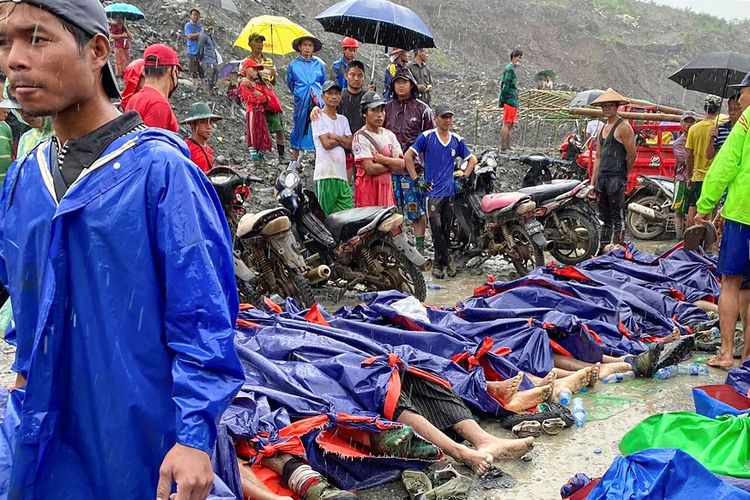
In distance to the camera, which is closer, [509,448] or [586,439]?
[509,448]

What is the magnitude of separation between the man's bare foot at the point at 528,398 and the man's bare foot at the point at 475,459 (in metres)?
0.67

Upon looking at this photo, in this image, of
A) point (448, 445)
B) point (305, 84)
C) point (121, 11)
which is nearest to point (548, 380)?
point (448, 445)

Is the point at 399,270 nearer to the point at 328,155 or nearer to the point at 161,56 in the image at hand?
the point at 328,155

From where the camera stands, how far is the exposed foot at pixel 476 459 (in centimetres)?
340

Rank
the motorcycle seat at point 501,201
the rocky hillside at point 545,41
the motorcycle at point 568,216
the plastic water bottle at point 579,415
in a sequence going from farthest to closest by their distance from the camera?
the rocky hillside at point 545,41 → the motorcycle at point 568,216 → the motorcycle seat at point 501,201 → the plastic water bottle at point 579,415

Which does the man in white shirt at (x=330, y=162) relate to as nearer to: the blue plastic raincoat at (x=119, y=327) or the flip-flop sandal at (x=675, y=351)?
the flip-flop sandal at (x=675, y=351)

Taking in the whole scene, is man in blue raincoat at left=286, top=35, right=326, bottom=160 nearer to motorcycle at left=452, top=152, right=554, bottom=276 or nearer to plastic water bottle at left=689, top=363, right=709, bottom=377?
motorcycle at left=452, top=152, right=554, bottom=276

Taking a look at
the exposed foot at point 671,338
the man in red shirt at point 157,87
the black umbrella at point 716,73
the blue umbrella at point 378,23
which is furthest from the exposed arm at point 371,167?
the black umbrella at point 716,73

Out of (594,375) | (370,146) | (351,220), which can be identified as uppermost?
(370,146)

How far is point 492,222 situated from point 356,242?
77.4 inches

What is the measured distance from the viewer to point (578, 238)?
8.12 meters

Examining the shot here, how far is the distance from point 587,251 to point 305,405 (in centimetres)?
540

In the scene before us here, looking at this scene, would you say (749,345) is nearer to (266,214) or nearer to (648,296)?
(648,296)

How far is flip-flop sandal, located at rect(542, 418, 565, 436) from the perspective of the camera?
3.95 meters
